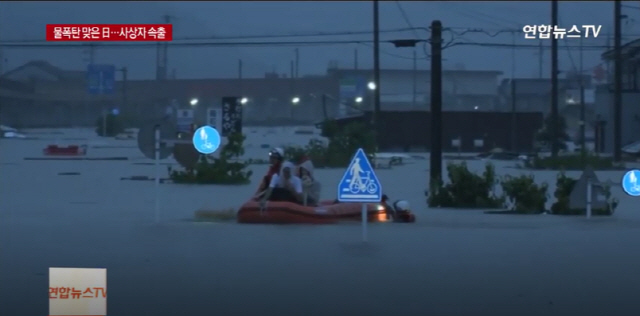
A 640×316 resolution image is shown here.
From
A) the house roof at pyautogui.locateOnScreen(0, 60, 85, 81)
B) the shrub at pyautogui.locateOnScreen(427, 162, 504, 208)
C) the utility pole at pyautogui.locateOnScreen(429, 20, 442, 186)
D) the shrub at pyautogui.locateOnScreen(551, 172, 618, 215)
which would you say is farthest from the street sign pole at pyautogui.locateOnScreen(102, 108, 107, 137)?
the shrub at pyautogui.locateOnScreen(551, 172, 618, 215)

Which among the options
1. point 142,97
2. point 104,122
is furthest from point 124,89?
point 104,122

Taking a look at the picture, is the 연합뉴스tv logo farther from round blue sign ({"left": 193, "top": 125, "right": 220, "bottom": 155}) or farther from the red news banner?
round blue sign ({"left": 193, "top": 125, "right": 220, "bottom": 155})

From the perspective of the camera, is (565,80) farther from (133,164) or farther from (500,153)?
(133,164)

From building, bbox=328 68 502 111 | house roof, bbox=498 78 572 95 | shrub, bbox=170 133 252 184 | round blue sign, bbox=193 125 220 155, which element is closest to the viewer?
round blue sign, bbox=193 125 220 155

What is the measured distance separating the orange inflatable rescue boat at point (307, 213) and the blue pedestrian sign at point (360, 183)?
209 centimetres

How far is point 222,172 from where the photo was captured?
26.7m

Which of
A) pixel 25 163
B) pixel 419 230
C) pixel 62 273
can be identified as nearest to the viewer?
pixel 62 273

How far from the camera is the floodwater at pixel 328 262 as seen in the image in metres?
8.51

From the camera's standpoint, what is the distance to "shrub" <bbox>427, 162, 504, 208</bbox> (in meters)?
18.8

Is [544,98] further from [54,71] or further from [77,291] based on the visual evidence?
[77,291]

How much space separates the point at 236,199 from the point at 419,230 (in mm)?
8354

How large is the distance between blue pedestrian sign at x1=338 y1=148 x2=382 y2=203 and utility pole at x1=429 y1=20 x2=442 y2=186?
6.77m

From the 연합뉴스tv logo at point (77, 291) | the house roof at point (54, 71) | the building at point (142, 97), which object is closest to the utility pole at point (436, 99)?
the building at point (142, 97)

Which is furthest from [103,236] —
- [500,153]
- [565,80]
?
[500,153]
